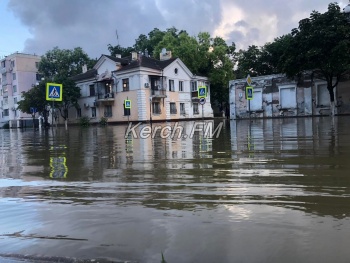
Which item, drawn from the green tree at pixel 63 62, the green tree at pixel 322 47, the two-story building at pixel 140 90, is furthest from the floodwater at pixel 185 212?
the green tree at pixel 63 62

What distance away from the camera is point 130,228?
355 cm

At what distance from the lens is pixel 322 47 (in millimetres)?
31531

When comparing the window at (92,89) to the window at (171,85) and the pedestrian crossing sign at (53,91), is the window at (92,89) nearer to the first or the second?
the window at (171,85)

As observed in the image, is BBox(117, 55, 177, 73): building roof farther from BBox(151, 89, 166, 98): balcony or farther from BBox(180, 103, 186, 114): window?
BBox(180, 103, 186, 114): window

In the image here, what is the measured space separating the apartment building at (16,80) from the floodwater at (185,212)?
67.1 m

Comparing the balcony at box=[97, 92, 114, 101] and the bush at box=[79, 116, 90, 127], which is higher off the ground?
the balcony at box=[97, 92, 114, 101]

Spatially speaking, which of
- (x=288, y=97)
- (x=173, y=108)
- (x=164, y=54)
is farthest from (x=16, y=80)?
(x=288, y=97)

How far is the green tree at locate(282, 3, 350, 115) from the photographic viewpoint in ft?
99.4

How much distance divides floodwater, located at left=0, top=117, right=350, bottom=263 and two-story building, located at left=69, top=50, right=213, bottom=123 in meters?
39.4

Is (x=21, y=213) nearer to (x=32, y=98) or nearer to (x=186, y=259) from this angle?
(x=186, y=259)

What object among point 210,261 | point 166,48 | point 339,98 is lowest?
point 210,261

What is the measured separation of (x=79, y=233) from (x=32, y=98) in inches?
2095

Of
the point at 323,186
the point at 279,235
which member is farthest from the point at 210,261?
the point at 323,186

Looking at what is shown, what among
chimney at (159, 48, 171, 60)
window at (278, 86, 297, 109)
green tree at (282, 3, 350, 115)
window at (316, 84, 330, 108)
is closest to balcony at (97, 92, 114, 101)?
chimney at (159, 48, 171, 60)
